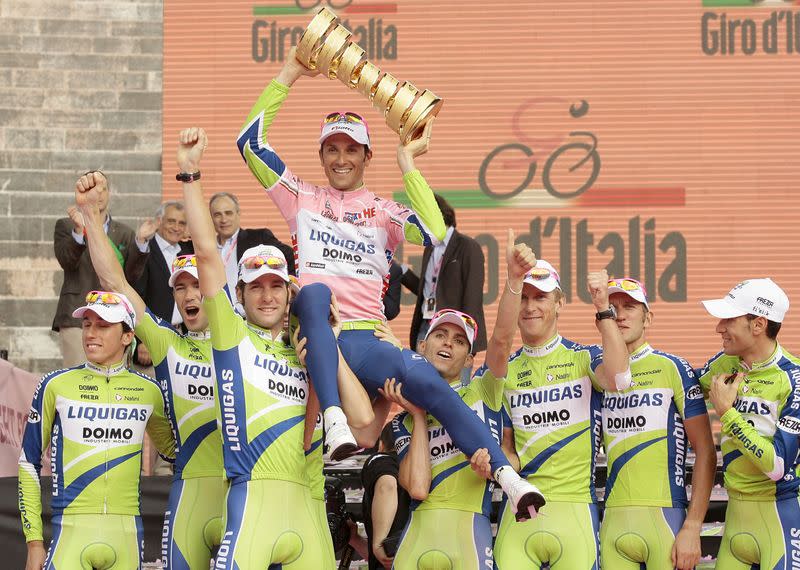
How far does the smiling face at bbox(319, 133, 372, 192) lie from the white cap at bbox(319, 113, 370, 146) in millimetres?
25

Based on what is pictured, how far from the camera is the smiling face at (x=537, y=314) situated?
19.7 ft

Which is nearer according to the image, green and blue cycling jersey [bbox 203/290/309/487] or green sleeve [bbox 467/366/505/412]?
green and blue cycling jersey [bbox 203/290/309/487]

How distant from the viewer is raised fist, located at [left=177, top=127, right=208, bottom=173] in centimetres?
534

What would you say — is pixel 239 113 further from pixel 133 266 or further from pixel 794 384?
pixel 794 384

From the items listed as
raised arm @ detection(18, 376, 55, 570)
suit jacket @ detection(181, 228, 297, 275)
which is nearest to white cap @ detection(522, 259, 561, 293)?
suit jacket @ detection(181, 228, 297, 275)

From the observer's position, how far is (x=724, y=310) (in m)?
5.94

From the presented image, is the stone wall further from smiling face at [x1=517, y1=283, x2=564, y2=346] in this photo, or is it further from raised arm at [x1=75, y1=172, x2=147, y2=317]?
smiling face at [x1=517, y1=283, x2=564, y2=346]

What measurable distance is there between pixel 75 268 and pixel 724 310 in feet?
14.3

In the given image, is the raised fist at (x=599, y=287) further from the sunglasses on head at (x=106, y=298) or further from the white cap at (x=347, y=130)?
the sunglasses on head at (x=106, y=298)

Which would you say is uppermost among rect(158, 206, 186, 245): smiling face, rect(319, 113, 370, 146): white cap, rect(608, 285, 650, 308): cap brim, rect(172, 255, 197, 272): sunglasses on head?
rect(319, 113, 370, 146): white cap

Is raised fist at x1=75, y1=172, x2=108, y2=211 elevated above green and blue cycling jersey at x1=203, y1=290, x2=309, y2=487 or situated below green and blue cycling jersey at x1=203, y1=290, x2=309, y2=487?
above

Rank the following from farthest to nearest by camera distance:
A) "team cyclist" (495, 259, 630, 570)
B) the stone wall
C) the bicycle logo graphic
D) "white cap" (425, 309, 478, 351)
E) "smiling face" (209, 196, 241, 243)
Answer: the bicycle logo graphic < the stone wall < "smiling face" (209, 196, 241, 243) < "white cap" (425, 309, 478, 351) < "team cyclist" (495, 259, 630, 570)

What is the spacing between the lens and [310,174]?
1068 centimetres

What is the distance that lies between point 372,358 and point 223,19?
5.99m
